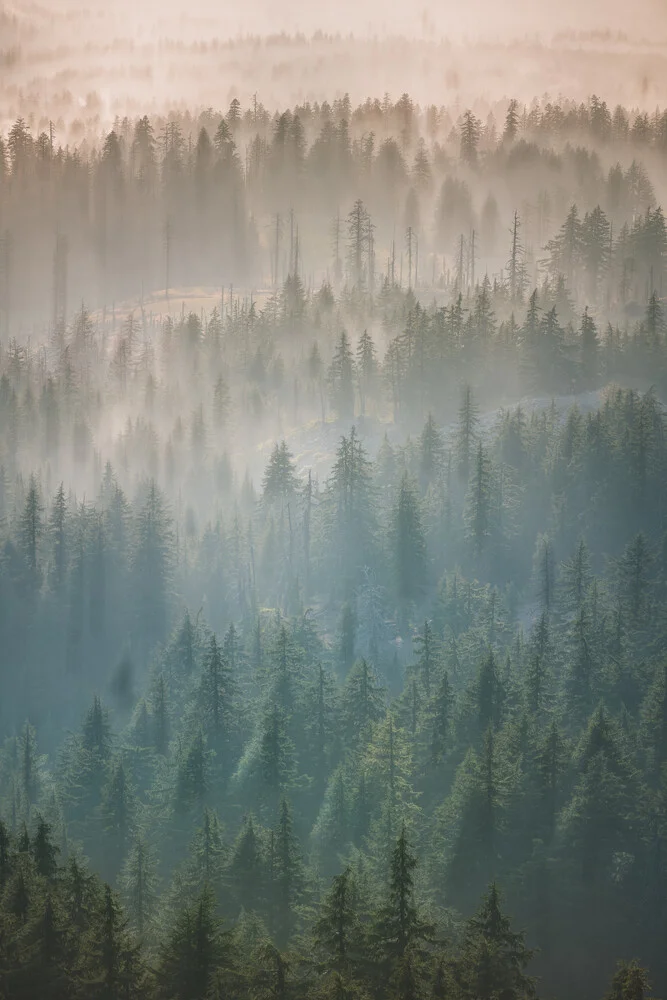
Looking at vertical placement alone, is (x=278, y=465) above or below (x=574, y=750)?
above

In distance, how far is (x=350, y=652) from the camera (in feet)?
413

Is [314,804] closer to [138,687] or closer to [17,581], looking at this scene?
[138,687]

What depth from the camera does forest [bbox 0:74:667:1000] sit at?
75.2m

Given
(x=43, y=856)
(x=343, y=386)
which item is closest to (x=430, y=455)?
(x=343, y=386)

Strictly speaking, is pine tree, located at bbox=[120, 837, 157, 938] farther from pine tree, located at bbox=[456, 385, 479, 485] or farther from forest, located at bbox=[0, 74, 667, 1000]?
pine tree, located at bbox=[456, 385, 479, 485]

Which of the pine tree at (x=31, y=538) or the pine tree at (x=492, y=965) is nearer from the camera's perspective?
the pine tree at (x=492, y=965)

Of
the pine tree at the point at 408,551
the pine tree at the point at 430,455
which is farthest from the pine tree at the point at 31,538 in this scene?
the pine tree at the point at 430,455

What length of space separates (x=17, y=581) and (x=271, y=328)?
199 feet

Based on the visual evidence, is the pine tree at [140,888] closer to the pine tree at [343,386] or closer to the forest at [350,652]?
the forest at [350,652]

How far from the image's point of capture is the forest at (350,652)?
75250mm

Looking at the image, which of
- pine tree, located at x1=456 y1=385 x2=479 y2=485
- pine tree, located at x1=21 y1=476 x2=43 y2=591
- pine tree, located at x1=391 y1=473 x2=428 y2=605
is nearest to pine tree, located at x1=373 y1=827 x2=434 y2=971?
pine tree, located at x1=391 y1=473 x2=428 y2=605

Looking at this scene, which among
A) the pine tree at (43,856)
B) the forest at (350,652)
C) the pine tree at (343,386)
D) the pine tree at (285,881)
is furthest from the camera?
the pine tree at (343,386)

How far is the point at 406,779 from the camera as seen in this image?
104 m

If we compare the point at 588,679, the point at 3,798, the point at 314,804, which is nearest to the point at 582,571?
the point at 588,679
